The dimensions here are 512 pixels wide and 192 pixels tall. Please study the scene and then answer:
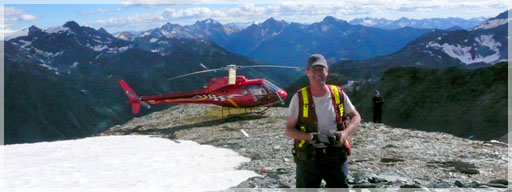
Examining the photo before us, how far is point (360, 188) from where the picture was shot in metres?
11.6

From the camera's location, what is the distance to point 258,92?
3064 cm

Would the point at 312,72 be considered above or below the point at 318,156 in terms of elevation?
above

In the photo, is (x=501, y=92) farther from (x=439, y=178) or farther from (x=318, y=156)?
(x=318, y=156)

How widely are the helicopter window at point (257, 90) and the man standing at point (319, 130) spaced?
22709 mm

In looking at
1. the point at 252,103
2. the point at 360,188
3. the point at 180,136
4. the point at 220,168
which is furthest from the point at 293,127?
the point at 252,103

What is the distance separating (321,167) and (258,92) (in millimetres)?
22891

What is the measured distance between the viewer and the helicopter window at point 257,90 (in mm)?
30609

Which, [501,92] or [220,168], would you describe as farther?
[501,92]

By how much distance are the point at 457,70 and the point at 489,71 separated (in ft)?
19.0

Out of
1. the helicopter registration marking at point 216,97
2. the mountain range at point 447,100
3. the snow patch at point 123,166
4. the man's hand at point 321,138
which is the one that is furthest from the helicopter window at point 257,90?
the mountain range at point 447,100

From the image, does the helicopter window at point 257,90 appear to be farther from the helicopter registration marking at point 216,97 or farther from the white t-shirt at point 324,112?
the white t-shirt at point 324,112

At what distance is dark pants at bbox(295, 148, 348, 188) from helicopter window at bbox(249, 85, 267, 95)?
22663mm

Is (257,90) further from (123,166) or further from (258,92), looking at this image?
(123,166)

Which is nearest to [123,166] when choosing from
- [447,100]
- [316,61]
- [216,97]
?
[316,61]
